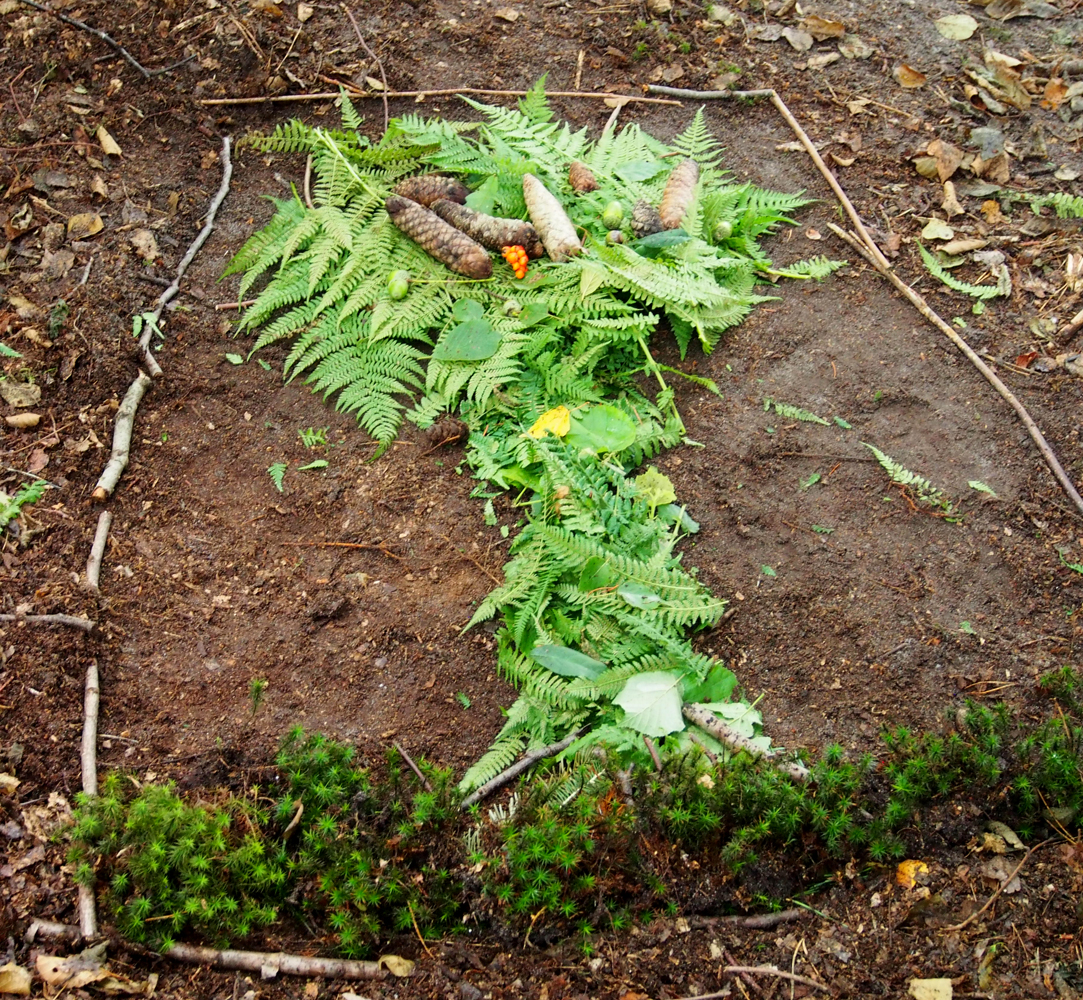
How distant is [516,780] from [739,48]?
13.3 ft

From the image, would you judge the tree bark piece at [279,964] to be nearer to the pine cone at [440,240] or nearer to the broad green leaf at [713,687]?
the broad green leaf at [713,687]

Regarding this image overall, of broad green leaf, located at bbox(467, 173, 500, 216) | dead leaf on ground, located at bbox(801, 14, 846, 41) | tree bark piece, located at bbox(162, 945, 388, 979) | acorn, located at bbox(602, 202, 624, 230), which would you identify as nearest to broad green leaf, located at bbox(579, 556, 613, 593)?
tree bark piece, located at bbox(162, 945, 388, 979)

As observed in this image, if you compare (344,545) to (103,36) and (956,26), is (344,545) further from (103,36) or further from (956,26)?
(956,26)

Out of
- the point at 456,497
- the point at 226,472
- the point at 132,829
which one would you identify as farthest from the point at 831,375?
the point at 132,829

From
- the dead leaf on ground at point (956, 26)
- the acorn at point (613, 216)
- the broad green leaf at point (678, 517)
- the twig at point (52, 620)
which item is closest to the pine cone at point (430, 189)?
the acorn at point (613, 216)

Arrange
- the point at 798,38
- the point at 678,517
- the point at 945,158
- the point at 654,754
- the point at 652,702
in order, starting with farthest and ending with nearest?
1. the point at 798,38
2. the point at 945,158
3. the point at 678,517
4. the point at 652,702
5. the point at 654,754

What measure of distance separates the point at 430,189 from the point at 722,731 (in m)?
2.61

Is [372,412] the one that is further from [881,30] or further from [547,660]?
[881,30]

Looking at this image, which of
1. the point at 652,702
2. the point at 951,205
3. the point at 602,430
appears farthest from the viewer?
the point at 951,205

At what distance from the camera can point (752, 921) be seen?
234 cm

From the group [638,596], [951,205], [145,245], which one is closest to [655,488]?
[638,596]

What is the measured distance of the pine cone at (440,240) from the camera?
12.2ft

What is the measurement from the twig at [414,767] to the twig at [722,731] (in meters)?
0.81

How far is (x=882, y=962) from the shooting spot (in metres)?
2.25
